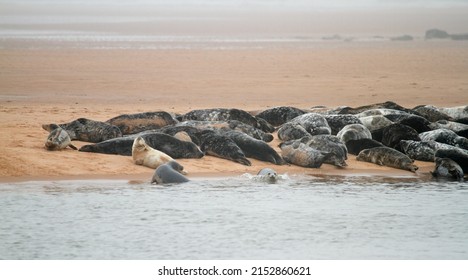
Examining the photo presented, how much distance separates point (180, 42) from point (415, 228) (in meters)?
33.6

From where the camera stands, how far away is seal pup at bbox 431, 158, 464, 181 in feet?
38.5

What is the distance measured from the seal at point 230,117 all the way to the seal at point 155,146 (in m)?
1.93

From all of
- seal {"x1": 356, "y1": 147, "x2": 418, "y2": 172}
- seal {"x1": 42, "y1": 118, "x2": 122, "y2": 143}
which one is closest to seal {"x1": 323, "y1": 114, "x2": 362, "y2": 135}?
seal {"x1": 356, "y1": 147, "x2": 418, "y2": 172}

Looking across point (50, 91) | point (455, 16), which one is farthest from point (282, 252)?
point (455, 16)

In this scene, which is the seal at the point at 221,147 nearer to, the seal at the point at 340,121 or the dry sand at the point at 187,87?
the dry sand at the point at 187,87

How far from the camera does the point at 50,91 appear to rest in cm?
1992

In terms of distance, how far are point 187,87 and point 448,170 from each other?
34.8 feet

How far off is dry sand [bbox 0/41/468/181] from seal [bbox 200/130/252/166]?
0.12 meters

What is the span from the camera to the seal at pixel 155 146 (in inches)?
467

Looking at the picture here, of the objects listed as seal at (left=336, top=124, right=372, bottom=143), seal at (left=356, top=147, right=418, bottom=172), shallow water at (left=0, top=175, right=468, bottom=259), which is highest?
seal at (left=336, top=124, right=372, bottom=143)

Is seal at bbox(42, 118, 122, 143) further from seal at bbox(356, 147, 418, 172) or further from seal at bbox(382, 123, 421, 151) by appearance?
seal at bbox(382, 123, 421, 151)

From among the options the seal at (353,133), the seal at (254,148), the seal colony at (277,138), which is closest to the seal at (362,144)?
the seal colony at (277,138)

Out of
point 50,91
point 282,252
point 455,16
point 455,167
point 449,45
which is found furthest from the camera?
point 455,16
